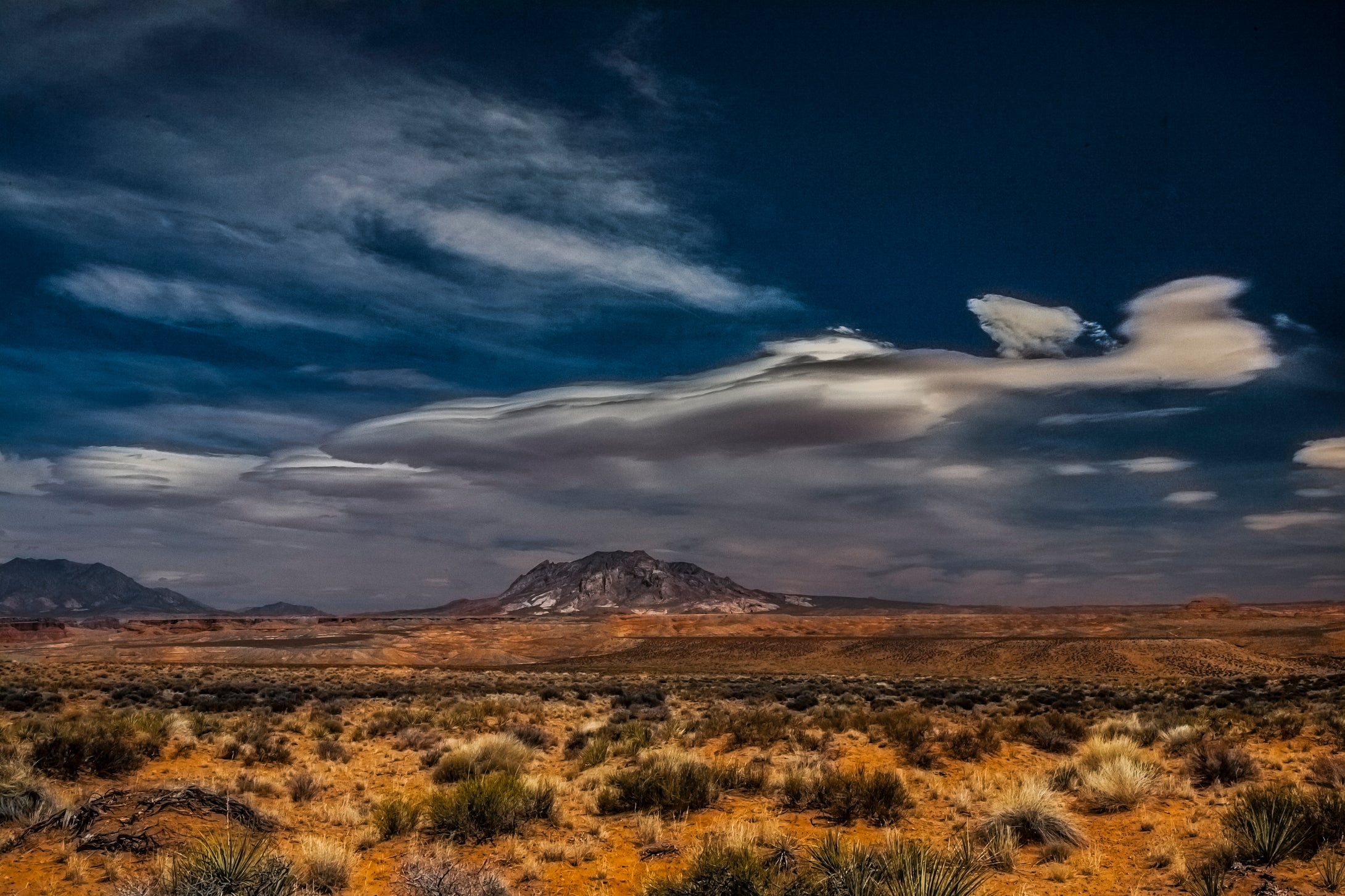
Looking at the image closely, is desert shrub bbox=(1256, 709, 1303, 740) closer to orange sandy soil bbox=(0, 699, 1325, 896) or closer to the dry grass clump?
orange sandy soil bbox=(0, 699, 1325, 896)

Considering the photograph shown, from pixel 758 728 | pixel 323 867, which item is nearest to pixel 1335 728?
pixel 758 728

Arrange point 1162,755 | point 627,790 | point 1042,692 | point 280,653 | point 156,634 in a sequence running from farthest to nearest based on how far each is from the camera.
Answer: point 156,634 → point 280,653 → point 1042,692 → point 1162,755 → point 627,790

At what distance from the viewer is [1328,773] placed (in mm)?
12859

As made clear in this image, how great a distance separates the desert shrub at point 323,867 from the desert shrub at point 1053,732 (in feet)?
46.5

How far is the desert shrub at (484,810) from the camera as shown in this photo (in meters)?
10.4

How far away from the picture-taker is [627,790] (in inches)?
476

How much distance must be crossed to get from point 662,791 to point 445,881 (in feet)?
14.5

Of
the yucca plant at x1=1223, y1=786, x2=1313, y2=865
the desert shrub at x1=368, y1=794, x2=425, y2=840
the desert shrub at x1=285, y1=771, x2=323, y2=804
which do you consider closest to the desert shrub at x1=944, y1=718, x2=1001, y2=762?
the yucca plant at x1=1223, y1=786, x2=1313, y2=865

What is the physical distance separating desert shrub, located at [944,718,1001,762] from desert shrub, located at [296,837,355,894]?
1160 cm

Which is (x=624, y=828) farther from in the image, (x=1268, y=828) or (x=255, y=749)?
(x=255, y=749)

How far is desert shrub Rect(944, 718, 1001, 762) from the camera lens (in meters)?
16.0

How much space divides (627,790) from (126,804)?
21.4 feet

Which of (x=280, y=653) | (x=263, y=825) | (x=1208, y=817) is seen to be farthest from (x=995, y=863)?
(x=280, y=653)

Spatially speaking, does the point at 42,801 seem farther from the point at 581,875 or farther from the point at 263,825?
the point at 581,875
